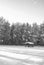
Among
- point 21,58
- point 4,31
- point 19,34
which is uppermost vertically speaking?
point 4,31

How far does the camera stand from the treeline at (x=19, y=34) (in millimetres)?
54412

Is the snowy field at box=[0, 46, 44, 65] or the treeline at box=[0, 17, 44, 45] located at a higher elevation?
the treeline at box=[0, 17, 44, 45]

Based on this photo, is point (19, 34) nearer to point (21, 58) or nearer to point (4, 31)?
point (4, 31)

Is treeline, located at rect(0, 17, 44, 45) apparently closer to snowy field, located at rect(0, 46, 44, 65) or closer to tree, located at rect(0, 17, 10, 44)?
tree, located at rect(0, 17, 10, 44)

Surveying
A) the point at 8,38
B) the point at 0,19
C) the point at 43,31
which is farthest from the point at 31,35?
the point at 0,19

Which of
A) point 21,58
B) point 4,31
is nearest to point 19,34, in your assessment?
point 4,31

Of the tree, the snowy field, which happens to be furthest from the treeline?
the snowy field

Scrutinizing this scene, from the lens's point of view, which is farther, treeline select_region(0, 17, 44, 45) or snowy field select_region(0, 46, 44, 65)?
treeline select_region(0, 17, 44, 45)

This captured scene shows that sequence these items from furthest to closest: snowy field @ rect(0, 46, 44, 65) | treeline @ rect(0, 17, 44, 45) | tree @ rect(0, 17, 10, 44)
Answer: treeline @ rect(0, 17, 44, 45), tree @ rect(0, 17, 10, 44), snowy field @ rect(0, 46, 44, 65)

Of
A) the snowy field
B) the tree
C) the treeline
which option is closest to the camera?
the snowy field

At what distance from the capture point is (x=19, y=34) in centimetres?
5650

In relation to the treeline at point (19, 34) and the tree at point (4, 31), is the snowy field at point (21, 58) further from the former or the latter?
the treeline at point (19, 34)

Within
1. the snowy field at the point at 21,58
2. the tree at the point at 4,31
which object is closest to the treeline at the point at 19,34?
the tree at the point at 4,31

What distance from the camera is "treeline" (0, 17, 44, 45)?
5441cm
